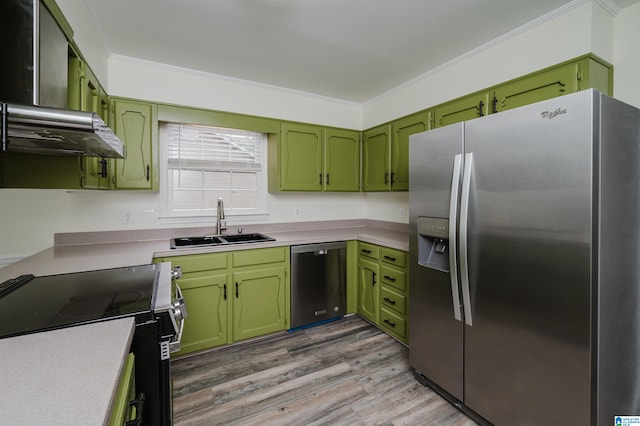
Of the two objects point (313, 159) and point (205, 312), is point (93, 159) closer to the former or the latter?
point (205, 312)

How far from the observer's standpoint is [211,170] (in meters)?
2.97

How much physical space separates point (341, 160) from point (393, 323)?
1.83m

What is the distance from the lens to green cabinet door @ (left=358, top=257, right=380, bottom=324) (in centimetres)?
278

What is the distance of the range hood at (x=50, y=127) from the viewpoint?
896 mm

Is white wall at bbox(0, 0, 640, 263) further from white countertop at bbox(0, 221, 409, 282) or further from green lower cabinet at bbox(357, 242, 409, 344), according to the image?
green lower cabinet at bbox(357, 242, 409, 344)

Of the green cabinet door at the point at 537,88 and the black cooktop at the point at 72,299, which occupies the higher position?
the green cabinet door at the point at 537,88

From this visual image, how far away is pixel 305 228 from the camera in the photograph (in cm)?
343

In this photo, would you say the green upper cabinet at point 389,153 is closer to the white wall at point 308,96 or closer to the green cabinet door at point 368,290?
the white wall at point 308,96

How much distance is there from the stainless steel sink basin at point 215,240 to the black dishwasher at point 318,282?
382 mm

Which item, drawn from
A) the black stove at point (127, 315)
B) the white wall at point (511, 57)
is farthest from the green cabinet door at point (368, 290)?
the black stove at point (127, 315)

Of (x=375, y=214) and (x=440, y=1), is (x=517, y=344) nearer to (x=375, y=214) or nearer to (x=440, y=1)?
(x=440, y=1)

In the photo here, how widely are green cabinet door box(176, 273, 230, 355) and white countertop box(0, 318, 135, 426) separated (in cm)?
140

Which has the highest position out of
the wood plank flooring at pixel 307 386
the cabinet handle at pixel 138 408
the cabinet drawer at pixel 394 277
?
the cabinet drawer at pixel 394 277

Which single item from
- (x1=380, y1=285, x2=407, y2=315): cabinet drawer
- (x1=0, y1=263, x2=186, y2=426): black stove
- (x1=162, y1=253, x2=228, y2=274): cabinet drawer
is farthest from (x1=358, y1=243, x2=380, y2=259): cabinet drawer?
(x1=0, y1=263, x2=186, y2=426): black stove
